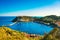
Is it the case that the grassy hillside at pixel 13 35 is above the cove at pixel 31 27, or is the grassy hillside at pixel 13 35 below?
below

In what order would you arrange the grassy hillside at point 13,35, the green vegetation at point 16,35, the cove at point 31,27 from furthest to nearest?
the cove at point 31,27, the grassy hillside at point 13,35, the green vegetation at point 16,35

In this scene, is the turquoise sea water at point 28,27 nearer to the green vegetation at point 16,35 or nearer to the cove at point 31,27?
the cove at point 31,27

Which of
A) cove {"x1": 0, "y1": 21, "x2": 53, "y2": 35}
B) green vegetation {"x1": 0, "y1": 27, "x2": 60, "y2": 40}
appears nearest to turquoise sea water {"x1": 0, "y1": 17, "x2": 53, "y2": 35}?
cove {"x1": 0, "y1": 21, "x2": 53, "y2": 35}

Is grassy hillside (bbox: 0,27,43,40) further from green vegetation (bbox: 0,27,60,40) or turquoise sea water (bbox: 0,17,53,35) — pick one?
turquoise sea water (bbox: 0,17,53,35)

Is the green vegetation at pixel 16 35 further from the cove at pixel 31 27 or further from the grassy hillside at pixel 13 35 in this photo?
the cove at pixel 31 27

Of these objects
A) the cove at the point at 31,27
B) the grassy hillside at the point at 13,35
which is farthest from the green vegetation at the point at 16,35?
the cove at the point at 31,27

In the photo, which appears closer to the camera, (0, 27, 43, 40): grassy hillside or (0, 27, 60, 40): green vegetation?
(0, 27, 60, 40): green vegetation

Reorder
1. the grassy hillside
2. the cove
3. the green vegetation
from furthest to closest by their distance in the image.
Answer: the cove → the grassy hillside → the green vegetation

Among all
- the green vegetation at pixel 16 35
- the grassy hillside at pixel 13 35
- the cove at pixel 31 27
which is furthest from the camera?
the cove at pixel 31 27

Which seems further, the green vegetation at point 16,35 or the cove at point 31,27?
the cove at point 31,27

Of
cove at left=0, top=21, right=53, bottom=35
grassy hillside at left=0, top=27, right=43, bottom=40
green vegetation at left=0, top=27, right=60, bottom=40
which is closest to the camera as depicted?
green vegetation at left=0, top=27, right=60, bottom=40

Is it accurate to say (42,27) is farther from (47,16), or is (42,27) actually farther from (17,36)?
(17,36)

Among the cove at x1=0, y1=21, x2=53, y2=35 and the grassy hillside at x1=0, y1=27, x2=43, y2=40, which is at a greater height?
the cove at x1=0, y1=21, x2=53, y2=35
